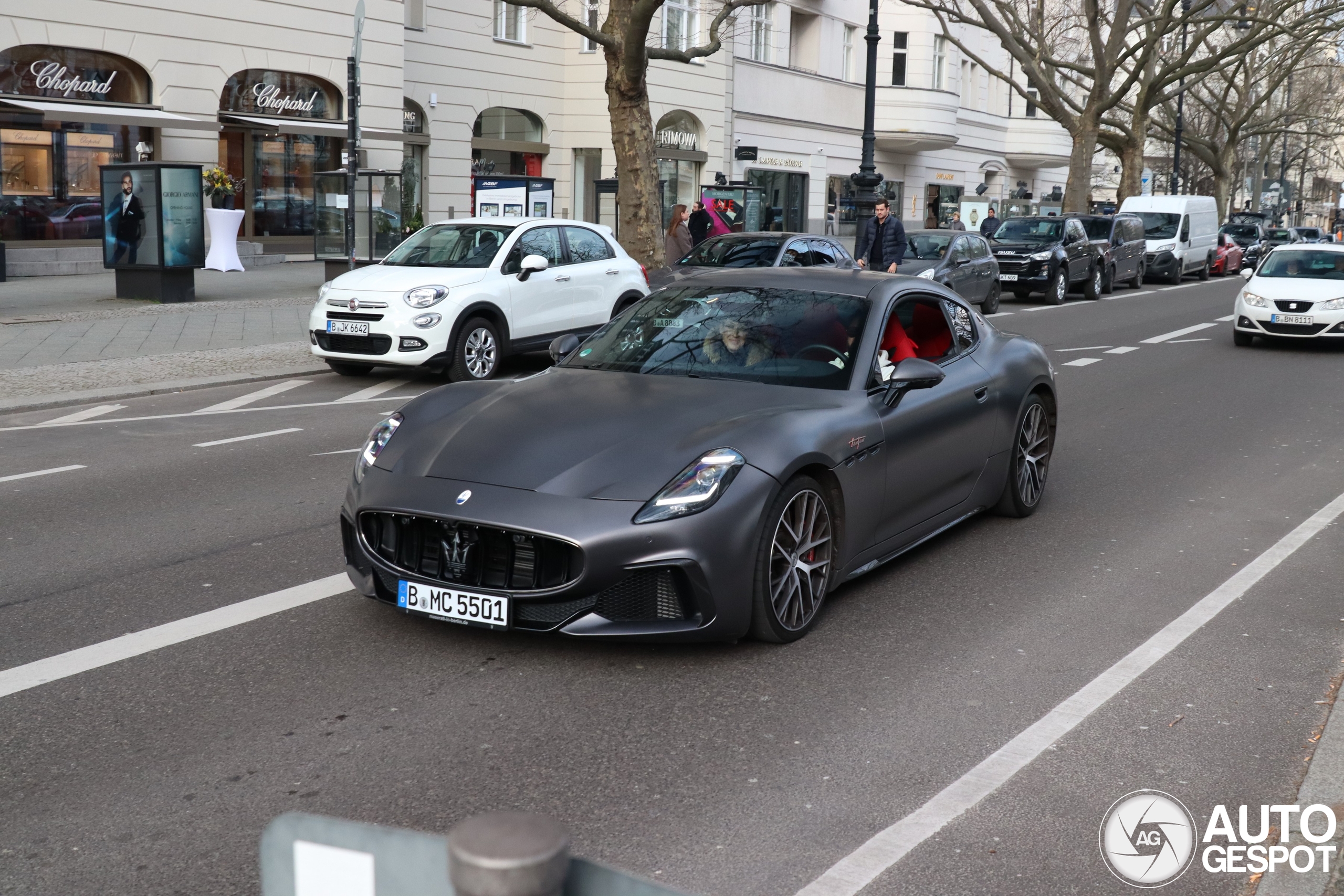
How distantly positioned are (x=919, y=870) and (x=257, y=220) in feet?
85.0

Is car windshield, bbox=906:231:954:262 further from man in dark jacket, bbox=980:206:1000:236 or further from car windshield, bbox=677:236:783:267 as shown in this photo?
car windshield, bbox=677:236:783:267

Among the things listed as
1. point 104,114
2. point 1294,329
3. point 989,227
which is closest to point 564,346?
point 1294,329

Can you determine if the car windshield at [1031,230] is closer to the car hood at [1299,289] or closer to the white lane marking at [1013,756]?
the car hood at [1299,289]

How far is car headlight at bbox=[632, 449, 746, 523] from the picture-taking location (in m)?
4.96

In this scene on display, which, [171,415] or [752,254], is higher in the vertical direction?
[752,254]

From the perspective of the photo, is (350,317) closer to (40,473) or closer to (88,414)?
(88,414)

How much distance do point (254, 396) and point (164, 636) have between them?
25.0 ft

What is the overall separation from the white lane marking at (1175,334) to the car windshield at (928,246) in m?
3.78

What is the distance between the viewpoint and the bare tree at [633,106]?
21203 millimetres

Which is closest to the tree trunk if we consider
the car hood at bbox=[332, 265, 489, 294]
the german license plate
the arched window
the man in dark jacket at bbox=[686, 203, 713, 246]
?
the man in dark jacket at bbox=[686, 203, 713, 246]

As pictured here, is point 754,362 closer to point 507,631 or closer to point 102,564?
point 507,631

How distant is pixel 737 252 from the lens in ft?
58.4

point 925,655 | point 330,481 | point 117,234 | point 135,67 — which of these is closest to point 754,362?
point 925,655

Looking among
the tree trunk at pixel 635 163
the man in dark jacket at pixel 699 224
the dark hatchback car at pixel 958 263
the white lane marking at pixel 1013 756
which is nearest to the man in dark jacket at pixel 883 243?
the dark hatchback car at pixel 958 263
